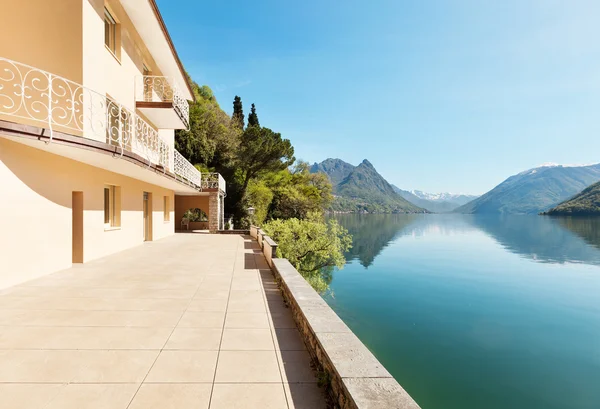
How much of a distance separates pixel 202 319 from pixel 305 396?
2145mm

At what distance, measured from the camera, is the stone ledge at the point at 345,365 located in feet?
6.45

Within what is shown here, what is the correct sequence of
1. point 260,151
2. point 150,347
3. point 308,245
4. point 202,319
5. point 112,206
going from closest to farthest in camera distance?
point 150,347 < point 202,319 < point 112,206 < point 308,245 < point 260,151

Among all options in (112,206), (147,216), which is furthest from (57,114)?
(147,216)

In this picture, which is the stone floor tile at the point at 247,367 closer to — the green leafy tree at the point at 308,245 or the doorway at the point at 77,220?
the doorway at the point at 77,220

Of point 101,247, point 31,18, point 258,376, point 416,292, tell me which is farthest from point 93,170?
point 416,292

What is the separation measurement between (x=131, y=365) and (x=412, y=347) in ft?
34.4

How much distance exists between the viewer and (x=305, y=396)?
2527 millimetres

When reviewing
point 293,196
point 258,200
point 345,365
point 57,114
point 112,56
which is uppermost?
point 112,56

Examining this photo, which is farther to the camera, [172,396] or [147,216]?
[147,216]

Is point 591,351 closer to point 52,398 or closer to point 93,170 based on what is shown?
point 52,398

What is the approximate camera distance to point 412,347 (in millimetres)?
10922

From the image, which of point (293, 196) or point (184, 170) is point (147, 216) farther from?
point (293, 196)

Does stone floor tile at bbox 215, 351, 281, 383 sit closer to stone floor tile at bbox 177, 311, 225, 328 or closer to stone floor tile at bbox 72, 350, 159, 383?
stone floor tile at bbox 72, 350, 159, 383

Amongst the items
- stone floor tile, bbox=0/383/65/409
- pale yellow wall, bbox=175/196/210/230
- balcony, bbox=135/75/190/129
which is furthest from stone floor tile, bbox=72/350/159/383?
pale yellow wall, bbox=175/196/210/230
